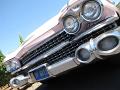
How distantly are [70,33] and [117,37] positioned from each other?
865mm

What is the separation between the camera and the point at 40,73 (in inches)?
179

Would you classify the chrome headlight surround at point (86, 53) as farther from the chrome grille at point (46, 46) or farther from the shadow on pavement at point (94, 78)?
the shadow on pavement at point (94, 78)

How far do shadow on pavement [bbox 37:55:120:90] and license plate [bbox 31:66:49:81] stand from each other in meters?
0.77

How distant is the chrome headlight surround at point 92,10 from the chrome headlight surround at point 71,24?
8.0 inches

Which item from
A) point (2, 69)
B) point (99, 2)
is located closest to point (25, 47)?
point (99, 2)

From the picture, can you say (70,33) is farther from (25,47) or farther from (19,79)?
(19,79)

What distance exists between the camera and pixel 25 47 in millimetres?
5043

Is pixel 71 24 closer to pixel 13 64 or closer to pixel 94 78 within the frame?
pixel 94 78

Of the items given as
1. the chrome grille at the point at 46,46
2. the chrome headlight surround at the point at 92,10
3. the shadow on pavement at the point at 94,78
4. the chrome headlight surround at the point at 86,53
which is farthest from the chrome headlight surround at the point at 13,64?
the chrome headlight surround at the point at 92,10

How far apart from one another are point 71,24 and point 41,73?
111cm

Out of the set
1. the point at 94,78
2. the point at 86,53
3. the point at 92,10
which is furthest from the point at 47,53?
the point at 92,10

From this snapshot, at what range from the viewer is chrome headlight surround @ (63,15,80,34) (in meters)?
3.97

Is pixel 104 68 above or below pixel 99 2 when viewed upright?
below

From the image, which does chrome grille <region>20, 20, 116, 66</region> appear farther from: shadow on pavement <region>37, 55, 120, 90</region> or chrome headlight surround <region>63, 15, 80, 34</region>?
shadow on pavement <region>37, 55, 120, 90</region>
